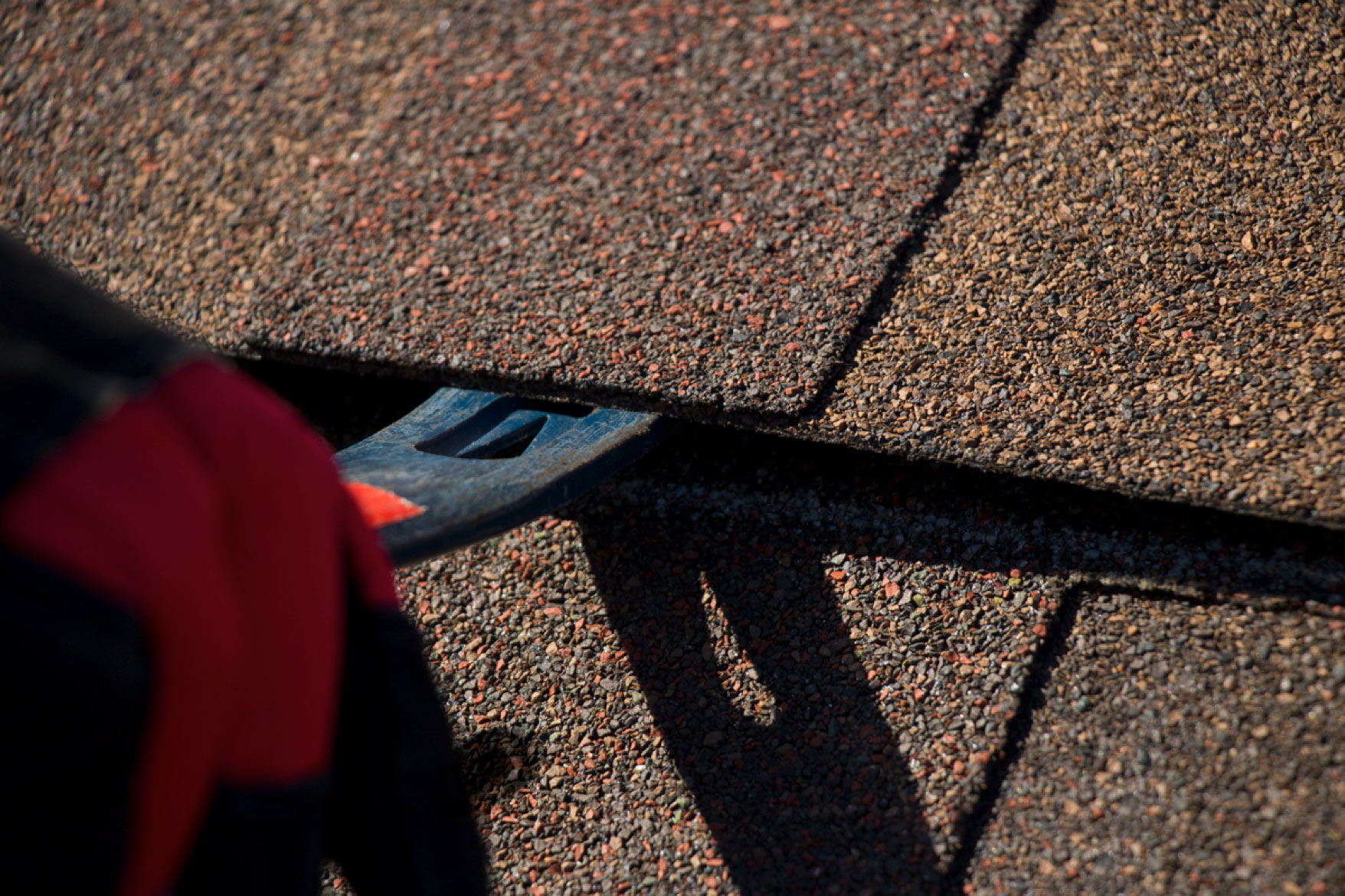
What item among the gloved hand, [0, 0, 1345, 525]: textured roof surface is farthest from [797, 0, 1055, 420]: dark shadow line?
the gloved hand

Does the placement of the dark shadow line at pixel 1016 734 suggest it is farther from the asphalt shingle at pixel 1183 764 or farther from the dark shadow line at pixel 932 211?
the dark shadow line at pixel 932 211

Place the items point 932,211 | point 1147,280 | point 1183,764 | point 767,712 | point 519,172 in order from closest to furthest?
point 1183,764 < point 767,712 < point 1147,280 < point 932,211 < point 519,172

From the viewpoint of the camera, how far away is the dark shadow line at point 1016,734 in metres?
1.62

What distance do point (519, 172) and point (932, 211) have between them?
987mm

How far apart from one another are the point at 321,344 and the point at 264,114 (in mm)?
933

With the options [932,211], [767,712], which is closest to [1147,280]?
[932,211]

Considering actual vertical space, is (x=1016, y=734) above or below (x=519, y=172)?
below

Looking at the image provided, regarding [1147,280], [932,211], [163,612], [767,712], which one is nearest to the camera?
[163,612]

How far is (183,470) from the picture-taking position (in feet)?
3.06

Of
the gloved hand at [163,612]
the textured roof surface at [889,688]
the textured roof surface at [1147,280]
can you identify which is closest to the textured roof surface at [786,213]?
the textured roof surface at [1147,280]

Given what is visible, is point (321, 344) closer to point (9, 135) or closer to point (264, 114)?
point (264, 114)

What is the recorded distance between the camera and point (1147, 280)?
204cm

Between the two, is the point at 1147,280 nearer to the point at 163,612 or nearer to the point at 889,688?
the point at 889,688

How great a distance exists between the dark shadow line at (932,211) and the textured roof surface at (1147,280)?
0.02 metres
